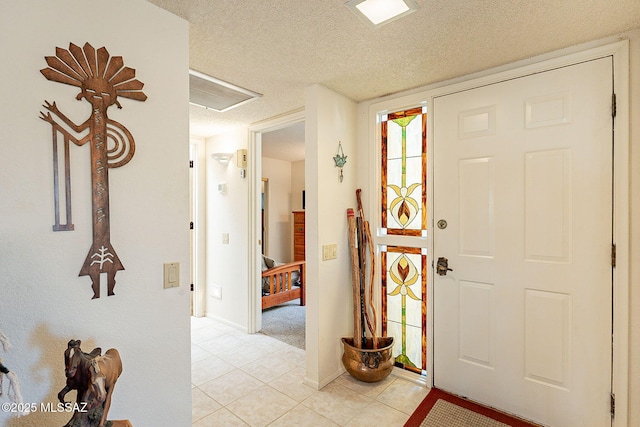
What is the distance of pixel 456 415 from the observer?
78.8 inches

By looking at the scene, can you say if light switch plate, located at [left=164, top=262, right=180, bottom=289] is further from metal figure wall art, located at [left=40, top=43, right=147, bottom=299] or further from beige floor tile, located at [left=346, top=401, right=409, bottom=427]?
beige floor tile, located at [left=346, top=401, right=409, bottom=427]

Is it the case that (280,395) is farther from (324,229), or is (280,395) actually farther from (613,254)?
(613,254)

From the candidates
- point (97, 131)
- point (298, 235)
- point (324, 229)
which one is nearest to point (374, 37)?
point (324, 229)

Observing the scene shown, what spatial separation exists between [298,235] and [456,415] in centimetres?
434

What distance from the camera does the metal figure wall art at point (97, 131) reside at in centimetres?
117

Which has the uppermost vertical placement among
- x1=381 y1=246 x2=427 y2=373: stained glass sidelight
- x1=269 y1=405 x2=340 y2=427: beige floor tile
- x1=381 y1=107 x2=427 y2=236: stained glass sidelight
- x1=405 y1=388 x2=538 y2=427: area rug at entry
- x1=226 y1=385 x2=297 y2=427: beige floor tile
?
x1=381 y1=107 x2=427 y2=236: stained glass sidelight

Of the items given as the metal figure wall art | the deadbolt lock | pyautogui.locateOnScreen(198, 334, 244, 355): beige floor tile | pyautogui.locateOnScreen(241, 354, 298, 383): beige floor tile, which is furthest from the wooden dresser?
the metal figure wall art

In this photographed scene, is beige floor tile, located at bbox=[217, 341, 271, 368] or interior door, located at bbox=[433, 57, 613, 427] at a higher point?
interior door, located at bbox=[433, 57, 613, 427]

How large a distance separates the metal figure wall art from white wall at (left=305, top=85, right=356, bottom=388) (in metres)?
1.26

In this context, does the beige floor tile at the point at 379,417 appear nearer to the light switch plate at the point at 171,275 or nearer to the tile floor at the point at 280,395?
the tile floor at the point at 280,395

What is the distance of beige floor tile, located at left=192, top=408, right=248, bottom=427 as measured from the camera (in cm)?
194

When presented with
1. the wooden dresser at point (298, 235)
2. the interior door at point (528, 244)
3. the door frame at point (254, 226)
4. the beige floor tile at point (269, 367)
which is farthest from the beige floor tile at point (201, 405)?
the wooden dresser at point (298, 235)

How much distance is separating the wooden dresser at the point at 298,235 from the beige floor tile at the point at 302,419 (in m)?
3.95

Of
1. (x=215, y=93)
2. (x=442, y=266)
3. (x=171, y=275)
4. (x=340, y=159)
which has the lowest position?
(x=442, y=266)
